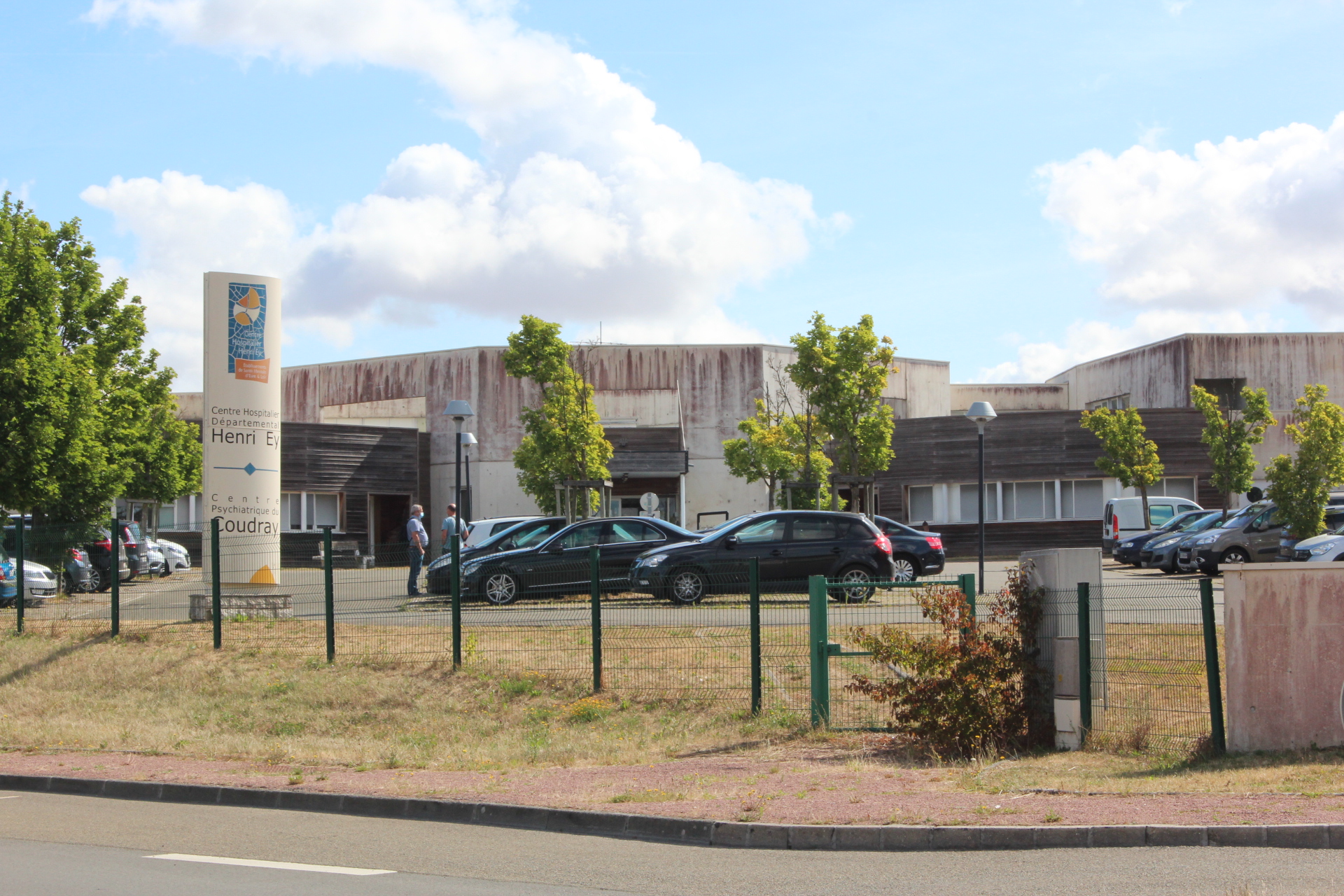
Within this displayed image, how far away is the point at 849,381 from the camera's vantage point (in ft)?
113

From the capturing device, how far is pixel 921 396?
186ft

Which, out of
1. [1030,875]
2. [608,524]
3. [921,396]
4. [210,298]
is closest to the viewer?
[1030,875]

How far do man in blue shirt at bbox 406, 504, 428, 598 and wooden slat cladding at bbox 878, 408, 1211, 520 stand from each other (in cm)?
2526

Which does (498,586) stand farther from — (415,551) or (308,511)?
(308,511)

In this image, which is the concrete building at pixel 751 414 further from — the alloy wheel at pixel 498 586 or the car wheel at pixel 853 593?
the car wheel at pixel 853 593

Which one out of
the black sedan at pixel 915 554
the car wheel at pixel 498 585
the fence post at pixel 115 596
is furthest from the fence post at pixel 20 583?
the black sedan at pixel 915 554

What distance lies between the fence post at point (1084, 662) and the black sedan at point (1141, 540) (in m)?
20.6

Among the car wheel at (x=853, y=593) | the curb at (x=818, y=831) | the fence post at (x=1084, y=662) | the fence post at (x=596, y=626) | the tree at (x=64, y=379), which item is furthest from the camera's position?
the tree at (x=64, y=379)

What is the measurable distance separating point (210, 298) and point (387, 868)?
13771 mm

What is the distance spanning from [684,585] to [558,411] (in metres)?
20.9

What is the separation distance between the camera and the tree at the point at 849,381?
34.2m

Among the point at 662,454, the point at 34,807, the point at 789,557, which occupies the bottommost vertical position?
the point at 34,807

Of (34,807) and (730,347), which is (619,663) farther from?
(730,347)

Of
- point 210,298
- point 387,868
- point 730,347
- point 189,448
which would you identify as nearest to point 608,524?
point 210,298
